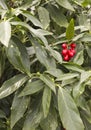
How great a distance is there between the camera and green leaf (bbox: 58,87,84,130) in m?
0.88

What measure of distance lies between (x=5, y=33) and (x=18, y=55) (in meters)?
0.15

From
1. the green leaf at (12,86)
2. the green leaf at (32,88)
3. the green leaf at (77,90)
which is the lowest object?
the green leaf at (77,90)

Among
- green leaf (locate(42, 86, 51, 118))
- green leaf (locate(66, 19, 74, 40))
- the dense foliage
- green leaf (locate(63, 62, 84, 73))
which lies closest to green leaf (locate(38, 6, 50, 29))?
the dense foliage

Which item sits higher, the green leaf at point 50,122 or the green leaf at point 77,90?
the green leaf at point 77,90

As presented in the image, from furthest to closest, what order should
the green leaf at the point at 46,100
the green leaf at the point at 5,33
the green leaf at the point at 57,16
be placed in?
the green leaf at the point at 57,16
the green leaf at the point at 46,100
the green leaf at the point at 5,33

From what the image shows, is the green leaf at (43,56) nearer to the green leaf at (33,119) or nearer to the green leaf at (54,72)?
the green leaf at (54,72)

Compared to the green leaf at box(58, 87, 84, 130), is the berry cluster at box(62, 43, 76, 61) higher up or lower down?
higher up

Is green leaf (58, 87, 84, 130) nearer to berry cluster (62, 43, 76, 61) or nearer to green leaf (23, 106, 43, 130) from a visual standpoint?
green leaf (23, 106, 43, 130)

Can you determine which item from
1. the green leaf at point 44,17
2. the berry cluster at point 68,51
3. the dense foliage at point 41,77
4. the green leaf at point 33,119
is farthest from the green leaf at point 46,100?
the green leaf at point 44,17

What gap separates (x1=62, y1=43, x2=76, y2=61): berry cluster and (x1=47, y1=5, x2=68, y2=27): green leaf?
0.11 meters

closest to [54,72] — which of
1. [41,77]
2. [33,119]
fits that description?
[41,77]

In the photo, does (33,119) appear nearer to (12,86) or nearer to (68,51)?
(12,86)

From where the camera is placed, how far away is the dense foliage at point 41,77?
89 cm

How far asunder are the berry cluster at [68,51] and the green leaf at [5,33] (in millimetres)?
296
